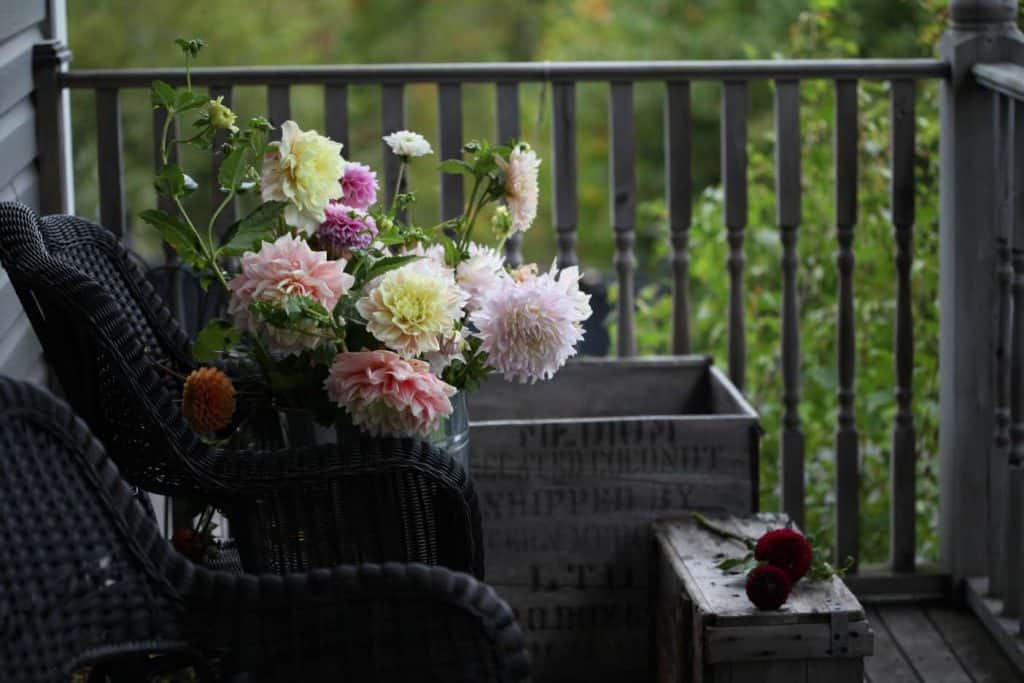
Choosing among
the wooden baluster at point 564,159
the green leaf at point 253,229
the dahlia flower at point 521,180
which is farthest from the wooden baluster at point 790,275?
the green leaf at point 253,229

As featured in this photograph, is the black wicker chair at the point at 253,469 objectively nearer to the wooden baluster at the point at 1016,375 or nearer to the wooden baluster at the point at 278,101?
the wooden baluster at the point at 278,101

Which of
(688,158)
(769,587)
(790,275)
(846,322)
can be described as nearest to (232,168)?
(769,587)

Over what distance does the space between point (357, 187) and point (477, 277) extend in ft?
0.71

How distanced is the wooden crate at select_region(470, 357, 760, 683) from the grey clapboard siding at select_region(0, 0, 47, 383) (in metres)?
0.82

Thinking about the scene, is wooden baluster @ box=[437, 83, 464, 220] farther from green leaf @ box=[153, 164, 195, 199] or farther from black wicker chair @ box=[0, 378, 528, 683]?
black wicker chair @ box=[0, 378, 528, 683]

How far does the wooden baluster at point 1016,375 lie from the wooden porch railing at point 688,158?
0.29 meters

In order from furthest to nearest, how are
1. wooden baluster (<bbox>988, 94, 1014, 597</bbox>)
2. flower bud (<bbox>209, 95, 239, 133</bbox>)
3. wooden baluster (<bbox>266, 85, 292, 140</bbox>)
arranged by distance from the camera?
wooden baluster (<bbox>266, 85, 292, 140</bbox>)
wooden baluster (<bbox>988, 94, 1014, 597</bbox>)
flower bud (<bbox>209, 95, 239, 133</bbox>)

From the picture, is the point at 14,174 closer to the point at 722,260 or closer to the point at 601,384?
the point at 601,384

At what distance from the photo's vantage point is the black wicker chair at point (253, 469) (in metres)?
1.85

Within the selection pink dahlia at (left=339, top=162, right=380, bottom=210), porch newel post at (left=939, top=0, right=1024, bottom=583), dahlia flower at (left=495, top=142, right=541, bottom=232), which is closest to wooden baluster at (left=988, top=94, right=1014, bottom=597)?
porch newel post at (left=939, top=0, right=1024, bottom=583)

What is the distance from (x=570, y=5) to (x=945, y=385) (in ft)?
37.5

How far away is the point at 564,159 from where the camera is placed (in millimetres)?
2945

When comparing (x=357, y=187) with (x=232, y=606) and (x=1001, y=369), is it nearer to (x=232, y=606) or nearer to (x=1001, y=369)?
(x=232, y=606)

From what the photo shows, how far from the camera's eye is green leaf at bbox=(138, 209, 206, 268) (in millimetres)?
1908
